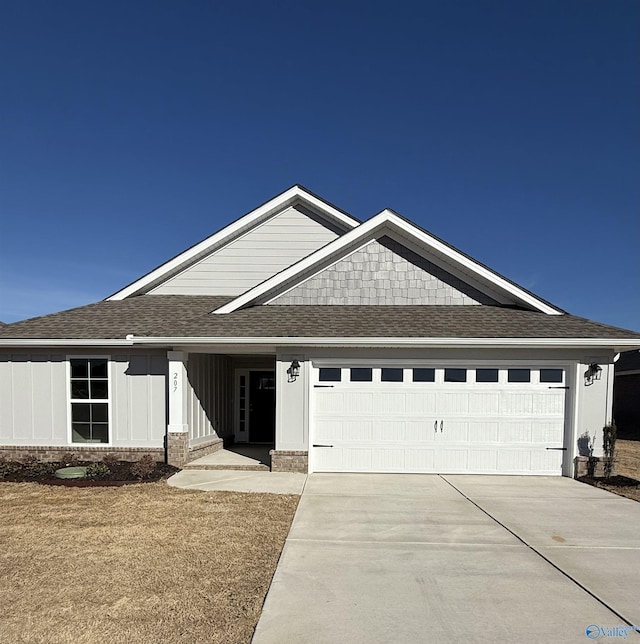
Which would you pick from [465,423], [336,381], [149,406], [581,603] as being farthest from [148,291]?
[581,603]

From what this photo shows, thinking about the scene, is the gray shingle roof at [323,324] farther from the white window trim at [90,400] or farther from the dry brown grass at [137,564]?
the dry brown grass at [137,564]

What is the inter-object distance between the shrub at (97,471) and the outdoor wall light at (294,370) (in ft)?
13.1

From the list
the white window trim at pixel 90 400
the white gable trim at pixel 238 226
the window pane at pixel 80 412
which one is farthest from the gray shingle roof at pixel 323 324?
the white gable trim at pixel 238 226

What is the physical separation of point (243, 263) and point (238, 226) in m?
1.05

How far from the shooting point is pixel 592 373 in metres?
8.97

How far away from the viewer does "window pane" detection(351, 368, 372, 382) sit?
927 centimetres

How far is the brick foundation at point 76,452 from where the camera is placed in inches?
379

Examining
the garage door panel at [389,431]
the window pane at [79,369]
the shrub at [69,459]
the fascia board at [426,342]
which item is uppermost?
the fascia board at [426,342]

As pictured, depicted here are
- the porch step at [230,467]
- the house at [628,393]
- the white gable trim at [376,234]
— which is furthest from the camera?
the house at [628,393]

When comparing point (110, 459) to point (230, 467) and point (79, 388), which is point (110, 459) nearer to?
point (79, 388)

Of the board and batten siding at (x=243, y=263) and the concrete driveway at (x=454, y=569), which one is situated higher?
the board and batten siding at (x=243, y=263)

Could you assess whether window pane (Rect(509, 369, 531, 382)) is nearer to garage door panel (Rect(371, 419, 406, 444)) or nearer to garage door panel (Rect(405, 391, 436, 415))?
garage door panel (Rect(405, 391, 436, 415))

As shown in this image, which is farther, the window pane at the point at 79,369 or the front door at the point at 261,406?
the front door at the point at 261,406

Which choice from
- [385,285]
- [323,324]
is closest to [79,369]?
[323,324]
